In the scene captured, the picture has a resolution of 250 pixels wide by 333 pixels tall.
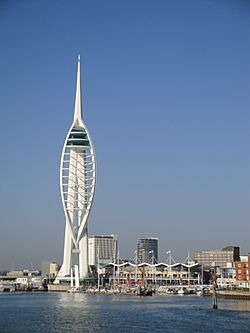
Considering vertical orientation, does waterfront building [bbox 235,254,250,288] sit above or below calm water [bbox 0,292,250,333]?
above

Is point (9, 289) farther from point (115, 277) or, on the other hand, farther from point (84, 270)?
point (84, 270)

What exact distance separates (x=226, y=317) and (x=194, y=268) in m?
42.7

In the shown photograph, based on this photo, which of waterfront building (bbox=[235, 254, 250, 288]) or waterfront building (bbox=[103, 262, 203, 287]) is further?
waterfront building (bbox=[103, 262, 203, 287])

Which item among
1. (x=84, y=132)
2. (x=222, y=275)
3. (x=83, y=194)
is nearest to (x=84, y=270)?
(x=83, y=194)

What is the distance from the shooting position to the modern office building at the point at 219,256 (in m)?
70.3

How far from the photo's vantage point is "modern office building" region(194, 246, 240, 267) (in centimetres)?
7031

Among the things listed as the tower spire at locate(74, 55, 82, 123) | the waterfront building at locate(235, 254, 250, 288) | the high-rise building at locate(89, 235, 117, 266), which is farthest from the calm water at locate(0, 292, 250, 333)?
the high-rise building at locate(89, 235, 117, 266)

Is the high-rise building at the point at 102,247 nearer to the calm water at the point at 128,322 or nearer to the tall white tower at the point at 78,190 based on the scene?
the tall white tower at the point at 78,190

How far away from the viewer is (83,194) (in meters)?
41.6

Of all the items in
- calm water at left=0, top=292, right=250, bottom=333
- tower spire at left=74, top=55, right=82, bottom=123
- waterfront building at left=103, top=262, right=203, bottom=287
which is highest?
tower spire at left=74, top=55, right=82, bottom=123

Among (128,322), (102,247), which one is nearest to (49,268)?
(102,247)

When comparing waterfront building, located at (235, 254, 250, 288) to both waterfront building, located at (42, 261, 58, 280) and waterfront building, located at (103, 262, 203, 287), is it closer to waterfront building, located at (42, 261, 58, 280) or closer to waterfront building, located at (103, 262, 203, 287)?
waterfront building, located at (103, 262, 203, 287)

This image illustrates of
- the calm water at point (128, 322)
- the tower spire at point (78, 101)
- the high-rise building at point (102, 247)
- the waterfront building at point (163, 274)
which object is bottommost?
the calm water at point (128, 322)

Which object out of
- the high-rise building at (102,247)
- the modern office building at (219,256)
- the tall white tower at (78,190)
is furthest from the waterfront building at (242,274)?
the high-rise building at (102,247)
